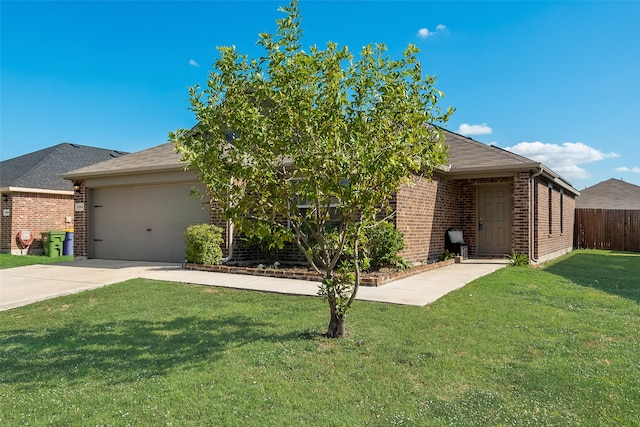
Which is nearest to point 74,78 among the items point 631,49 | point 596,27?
point 596,27

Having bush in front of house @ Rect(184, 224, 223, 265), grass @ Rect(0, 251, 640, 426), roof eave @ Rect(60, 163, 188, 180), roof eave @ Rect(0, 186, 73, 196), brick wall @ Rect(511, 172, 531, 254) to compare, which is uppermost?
roof eave @ Rect(60, 163, 188, 180)

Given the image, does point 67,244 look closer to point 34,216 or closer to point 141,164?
point 34,216

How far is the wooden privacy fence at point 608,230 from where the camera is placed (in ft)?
62.2

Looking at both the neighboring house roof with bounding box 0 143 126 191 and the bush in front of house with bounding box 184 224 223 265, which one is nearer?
the bush in front of house with bounding box 184 224 223 265

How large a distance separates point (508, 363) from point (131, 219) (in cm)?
1160

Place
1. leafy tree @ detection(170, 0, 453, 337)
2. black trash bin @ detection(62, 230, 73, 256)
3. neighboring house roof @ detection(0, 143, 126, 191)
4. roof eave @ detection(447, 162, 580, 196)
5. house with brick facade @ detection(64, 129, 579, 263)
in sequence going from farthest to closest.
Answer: neighboring house roof @ detection(0, 143, 126, 191), black trash bin @ detection(62, 230, 73, 256), house with brick facade @ detection(64, 129, 579, 263), roof eave @ detection(447, 162, 580, 196), leafy tree @ detection(170, 0, 453, 337)

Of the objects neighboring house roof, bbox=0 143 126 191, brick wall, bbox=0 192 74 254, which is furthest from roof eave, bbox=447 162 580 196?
brick wall, bbox=0 192 74 254

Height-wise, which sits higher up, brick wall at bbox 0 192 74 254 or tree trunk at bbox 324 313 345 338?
brick wall at bbox 0 192 74 254

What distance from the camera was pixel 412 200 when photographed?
1045 centimetres

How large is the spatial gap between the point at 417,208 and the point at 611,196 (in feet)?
73.7

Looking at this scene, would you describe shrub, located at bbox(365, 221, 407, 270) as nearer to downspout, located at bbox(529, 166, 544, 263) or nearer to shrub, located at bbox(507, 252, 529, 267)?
shrub, located at bbox(507, 252, 529, 267)

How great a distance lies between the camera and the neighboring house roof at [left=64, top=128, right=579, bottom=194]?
11289mm

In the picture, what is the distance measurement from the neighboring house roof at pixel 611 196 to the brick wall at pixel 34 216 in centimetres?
2715

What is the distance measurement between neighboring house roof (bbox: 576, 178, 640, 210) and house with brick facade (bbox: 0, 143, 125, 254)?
2721 centimetres
